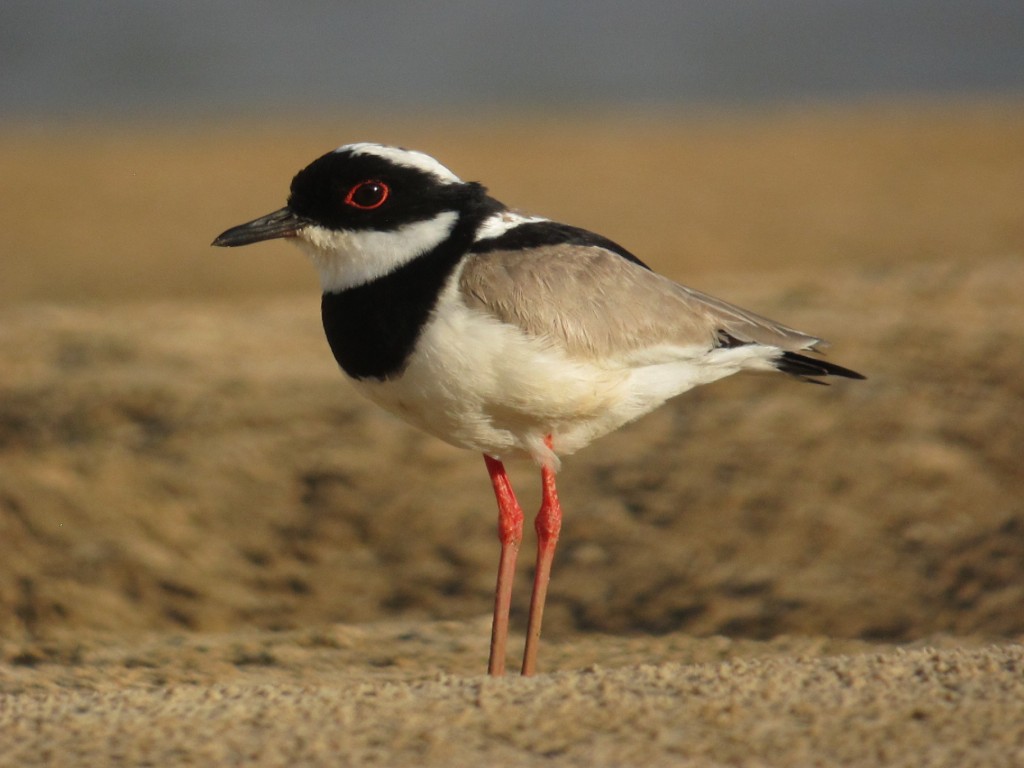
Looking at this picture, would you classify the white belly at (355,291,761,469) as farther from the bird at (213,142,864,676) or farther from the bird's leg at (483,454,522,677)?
the bird's leg at (483,454,522,677)

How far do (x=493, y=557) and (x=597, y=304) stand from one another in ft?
7.17

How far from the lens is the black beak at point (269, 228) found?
4203 millimetres

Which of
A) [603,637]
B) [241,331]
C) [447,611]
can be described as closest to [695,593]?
[603,637]

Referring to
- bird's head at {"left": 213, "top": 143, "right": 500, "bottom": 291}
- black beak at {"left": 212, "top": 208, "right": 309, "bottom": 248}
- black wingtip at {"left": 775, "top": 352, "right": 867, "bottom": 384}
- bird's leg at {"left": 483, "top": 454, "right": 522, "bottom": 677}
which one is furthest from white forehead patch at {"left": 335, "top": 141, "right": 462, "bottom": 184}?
black wingtip at {"left": 775, "top": 352, "right": 867, "bottom": 384}

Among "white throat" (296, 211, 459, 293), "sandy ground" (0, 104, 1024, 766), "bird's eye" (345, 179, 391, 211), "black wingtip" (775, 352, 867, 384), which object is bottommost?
"sandy ground" (0, 104, 1024, 766)

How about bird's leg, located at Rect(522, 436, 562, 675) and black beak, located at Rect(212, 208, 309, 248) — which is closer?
black beak, located at Rect(212, 208, 309, 248)

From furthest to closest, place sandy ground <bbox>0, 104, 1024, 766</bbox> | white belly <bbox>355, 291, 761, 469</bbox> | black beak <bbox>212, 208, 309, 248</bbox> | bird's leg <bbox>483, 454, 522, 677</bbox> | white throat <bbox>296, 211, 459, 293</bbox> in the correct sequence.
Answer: bird's leg <bbox>483, 454, 522, 677</bbox> < black beak <bbox>212, 208, 309, 248</bbox> < white throat <bbox>296, 211, 459, 293</bbox> < white belly <bbox>355, 291, 761, 469</bbox> < sandy ground <bbox>0, 104, 1024, 766</bbox>

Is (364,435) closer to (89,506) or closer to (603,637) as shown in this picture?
(89,506)

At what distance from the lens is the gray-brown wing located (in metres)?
3.98

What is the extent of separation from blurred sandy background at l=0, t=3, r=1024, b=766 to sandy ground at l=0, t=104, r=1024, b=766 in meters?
0.01

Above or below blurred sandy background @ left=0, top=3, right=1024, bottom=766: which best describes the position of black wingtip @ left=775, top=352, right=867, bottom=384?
above

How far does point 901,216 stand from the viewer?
46.2ft

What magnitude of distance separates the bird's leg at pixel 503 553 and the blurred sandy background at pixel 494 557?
14.2 inches

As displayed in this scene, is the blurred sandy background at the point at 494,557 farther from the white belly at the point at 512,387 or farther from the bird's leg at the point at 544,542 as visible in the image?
the white belly at the point at 512,387
